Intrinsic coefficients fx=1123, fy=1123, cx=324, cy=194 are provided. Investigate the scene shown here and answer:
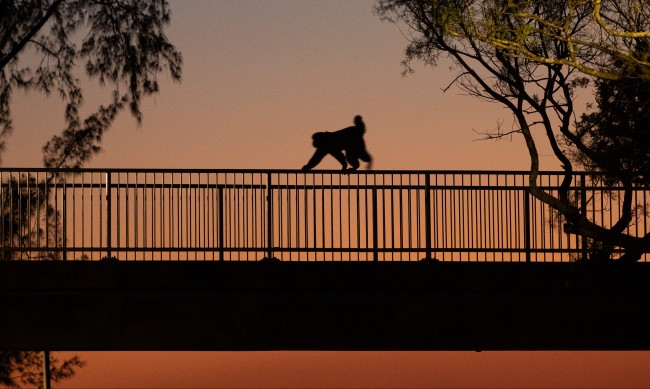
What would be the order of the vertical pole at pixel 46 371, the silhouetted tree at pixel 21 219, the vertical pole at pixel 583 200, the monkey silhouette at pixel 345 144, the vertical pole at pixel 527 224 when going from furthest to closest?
the vertical pole at pixel 46 371 < the monkey silhouette at pixel 345 144 < the vertical pole at pixel 583 200 < the vertical pole at pixel 527 224 < the silhouetted tree at pixel 21 219

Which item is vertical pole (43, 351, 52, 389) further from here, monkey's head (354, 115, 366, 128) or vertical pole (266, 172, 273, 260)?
vertical pole (266, 172, 273, 260)

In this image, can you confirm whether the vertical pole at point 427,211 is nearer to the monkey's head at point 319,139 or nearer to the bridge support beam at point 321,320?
the bridge support beam at point 321,320

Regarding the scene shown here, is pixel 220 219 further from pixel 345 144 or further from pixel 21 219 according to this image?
pixel 345 144

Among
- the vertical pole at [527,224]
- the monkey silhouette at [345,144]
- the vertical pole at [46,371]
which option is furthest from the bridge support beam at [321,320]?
the vertical pole at [46,371]

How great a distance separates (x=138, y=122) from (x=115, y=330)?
36.3ft

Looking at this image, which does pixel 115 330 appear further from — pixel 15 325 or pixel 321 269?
pixel 321 269

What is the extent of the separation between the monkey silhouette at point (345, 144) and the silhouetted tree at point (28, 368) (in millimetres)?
9831

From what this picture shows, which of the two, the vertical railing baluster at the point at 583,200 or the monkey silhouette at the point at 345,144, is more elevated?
the monkey silhouette at the point at 345,144

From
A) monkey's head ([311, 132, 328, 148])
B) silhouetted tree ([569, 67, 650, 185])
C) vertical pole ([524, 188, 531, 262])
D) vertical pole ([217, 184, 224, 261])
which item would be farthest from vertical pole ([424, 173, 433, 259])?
monkey's head ([311, 132, 328, 148])

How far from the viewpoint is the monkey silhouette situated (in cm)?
2194

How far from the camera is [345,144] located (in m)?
22.0

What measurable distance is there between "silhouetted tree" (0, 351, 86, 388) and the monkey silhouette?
387 inches

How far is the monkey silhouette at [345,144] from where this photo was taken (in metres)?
21.9

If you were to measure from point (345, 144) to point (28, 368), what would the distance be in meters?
11.3
